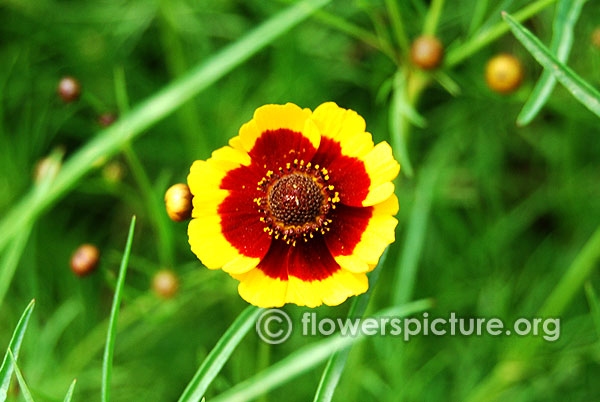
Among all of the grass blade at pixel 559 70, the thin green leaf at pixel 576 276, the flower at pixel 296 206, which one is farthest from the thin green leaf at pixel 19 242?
the thin green leaf at pixel 576 276

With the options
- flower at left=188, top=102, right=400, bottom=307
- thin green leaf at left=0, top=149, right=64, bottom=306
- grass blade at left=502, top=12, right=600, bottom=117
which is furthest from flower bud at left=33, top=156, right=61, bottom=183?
grass blade at left=502, top=12, right=600, bottom=117

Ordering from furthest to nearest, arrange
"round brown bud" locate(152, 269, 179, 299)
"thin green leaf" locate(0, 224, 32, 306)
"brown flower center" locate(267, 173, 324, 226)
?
1. "round brown bud" locate(152, 269, 179, 299)
2. "thin green leaf" locate(0, 224, 32, 306)
3. "brown flower center" locate(267, 173, 324, 226)

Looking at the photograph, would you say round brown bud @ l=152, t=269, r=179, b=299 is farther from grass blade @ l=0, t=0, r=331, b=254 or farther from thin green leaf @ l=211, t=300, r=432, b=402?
thin green leaf @ l=211, t=300, r=432, b=402

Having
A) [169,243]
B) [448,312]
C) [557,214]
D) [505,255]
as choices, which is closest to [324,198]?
[169,243]

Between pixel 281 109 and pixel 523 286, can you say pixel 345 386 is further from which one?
pixel 281 109

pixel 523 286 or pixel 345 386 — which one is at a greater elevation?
pixel 523 286

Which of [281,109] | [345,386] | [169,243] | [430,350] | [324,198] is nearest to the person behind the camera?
[281,109]
